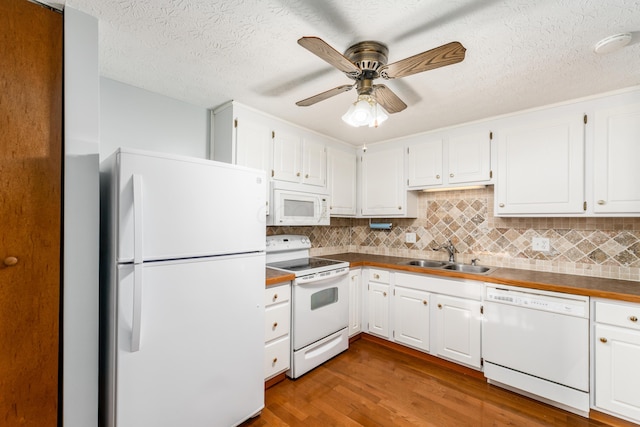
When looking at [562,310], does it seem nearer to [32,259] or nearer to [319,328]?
[319,328]

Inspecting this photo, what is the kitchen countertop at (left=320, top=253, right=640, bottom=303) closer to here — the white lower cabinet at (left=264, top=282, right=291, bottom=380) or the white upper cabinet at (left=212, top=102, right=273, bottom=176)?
the white lower cabinet at (left=264, top=282, right=291, bottom=380)

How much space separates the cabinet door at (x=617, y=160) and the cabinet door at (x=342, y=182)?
7.09 ft

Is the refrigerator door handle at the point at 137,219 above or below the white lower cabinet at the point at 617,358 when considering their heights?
above

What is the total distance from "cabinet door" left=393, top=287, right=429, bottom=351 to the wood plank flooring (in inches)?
8.7

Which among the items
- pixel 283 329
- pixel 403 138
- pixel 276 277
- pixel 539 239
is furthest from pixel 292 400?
pixel 403 138

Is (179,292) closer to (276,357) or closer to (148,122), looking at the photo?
(276,357)

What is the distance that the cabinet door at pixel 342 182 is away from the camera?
128 inches

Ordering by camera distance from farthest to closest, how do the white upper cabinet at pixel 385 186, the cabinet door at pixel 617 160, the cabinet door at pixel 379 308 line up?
the white upper cabinet at pixel 385 186 → the cabinet door at pixel 379 308 → the cabinet door at pixel 617 160

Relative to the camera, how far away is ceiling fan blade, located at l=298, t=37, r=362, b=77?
1.14 m

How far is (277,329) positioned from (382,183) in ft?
6.58

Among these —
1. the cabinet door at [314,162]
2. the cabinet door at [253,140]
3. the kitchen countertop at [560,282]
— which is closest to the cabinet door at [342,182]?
the cabinet door at [314,162]

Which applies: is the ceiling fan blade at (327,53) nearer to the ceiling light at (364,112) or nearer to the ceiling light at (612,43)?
the ceiling light at (364,112)

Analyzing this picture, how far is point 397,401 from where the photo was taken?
2.07 metres

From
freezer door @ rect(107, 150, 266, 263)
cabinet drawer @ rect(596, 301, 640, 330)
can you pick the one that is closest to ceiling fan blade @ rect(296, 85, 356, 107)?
freezer door @ rect(107, 150, 266, 263)
